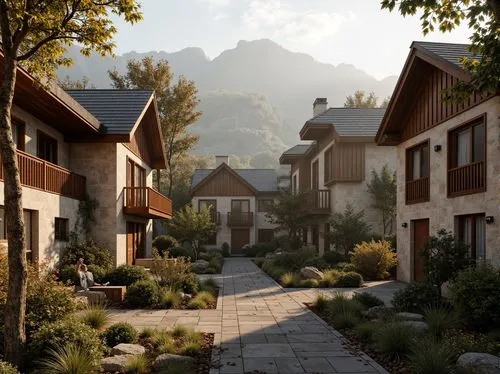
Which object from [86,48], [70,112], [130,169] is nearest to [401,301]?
[86,48]

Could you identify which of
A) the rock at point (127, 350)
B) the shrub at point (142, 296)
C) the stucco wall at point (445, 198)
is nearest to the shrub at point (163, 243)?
the stucco wall at point (445, 198)

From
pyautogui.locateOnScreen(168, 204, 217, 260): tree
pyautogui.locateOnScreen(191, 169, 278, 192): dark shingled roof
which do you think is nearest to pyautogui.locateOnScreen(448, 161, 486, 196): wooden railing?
pyautogui.locateOnScreen(168, 204, 217, 260): tree

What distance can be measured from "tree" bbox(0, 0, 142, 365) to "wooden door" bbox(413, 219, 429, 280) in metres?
12.9

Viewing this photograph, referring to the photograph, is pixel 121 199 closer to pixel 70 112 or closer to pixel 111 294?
pixel 70 112

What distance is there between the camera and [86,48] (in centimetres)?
768

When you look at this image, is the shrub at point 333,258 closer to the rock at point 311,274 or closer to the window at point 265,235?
the rock at point 311,274

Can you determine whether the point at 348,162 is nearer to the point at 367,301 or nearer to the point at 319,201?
the point at 319,201

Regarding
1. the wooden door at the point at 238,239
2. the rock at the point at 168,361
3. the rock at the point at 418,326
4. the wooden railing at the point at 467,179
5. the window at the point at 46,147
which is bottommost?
the wooden door at the point at 238,239

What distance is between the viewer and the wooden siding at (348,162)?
25891 millimetres

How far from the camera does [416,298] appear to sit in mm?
10930

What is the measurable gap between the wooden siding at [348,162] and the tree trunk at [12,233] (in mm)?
20935

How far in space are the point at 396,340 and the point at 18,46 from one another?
707cm

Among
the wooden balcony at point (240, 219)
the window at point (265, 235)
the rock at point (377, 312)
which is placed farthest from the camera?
the window at point (265, 235)

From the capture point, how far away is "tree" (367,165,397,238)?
24.7 metres
